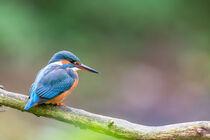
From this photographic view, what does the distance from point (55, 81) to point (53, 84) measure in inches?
1.5

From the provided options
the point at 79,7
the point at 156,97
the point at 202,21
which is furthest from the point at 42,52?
the point at 202,21

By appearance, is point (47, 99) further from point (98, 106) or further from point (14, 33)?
point (14, 33)

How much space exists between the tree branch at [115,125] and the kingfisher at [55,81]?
0.33 ft

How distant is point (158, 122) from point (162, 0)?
127 inches

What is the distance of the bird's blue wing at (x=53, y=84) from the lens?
310 centimetres

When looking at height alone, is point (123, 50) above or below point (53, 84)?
above

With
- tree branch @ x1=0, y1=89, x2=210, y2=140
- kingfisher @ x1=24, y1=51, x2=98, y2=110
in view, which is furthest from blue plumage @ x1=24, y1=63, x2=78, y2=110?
tree branch @ x1=0, y1=89, x2=210, y2=140

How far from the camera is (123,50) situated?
28.9 ft

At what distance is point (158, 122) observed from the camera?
21.2 ft

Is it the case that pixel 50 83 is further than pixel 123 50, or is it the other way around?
pixel 123 50

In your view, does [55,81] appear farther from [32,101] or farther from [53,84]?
[32,101]

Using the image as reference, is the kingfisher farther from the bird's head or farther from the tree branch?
the tree branch

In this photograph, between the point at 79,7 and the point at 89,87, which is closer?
the point at 89,87

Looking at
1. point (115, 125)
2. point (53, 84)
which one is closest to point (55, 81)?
point (53, 84)
